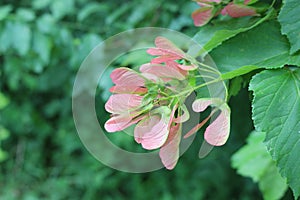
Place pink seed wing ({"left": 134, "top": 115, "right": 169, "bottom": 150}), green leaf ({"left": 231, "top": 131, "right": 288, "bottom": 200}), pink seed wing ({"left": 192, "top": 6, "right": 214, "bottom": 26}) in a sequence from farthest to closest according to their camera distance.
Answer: green leaf ({"left": 231, "top": 131, "right": 288, "bottom": 200})
pink seed wing ({"left": 192, "top": 6, "right": 214, "bottom": 26})
pink seed wing ({"left": 134, "top": 115, "right": 169, "bottom": 150})

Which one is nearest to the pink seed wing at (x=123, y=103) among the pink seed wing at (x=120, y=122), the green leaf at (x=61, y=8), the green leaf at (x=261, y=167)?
the pink seed wing at (x=120, y=122)

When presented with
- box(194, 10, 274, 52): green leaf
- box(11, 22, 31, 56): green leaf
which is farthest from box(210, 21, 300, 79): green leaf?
box(11, 22, 31, 56): green leaf

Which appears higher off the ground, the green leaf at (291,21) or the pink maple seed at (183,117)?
the green leaf at (291,21)

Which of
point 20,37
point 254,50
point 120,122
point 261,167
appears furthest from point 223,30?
point 20,37

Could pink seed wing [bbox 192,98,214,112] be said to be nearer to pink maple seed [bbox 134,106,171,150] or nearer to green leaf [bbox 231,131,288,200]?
pink maple seed [bbox 134,106,171,150]

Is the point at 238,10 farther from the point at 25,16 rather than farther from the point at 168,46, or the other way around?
the point at 25,16

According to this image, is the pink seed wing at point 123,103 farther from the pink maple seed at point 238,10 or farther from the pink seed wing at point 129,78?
the pink maple seed at point 238,10
